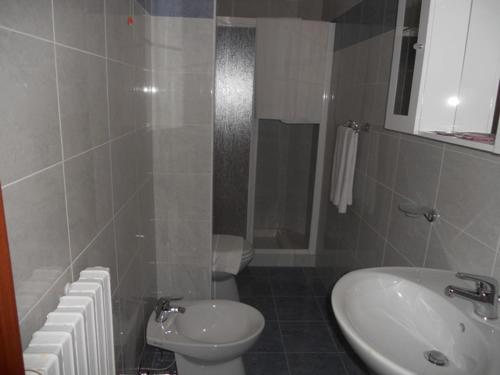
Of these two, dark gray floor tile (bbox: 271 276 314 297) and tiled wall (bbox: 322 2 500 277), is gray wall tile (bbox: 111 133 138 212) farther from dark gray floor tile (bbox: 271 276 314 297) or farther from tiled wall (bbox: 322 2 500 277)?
dark gray floor tile (bbox: 271 276 314 297)

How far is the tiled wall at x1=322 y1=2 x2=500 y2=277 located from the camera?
3.85 ft

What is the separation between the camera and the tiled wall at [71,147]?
697 mm

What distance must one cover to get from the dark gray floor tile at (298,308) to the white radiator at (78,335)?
66.7 inches

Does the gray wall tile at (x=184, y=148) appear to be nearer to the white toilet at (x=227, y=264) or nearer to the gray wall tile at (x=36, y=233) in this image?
the white toilet at (x=227, y=264)

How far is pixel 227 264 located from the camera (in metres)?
2.35

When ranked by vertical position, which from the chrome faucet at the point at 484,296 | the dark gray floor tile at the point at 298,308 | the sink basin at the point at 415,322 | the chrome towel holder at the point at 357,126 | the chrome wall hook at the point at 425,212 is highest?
the chrome towel holder at the point at 357,126

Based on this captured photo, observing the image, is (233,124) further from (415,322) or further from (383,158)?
(415,322)

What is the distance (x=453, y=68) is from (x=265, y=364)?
1736 mm

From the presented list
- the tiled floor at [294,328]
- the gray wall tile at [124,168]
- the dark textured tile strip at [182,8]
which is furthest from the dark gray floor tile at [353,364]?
the dark textured tile strip at [182,8]

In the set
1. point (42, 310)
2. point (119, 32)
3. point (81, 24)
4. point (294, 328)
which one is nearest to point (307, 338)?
point (294, 328)

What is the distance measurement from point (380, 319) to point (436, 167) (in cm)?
65

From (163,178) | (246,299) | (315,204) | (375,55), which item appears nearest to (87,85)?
(163,178)

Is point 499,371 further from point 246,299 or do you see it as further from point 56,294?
point 246,299

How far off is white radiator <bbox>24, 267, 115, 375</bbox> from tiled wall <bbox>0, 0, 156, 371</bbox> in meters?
0.05
